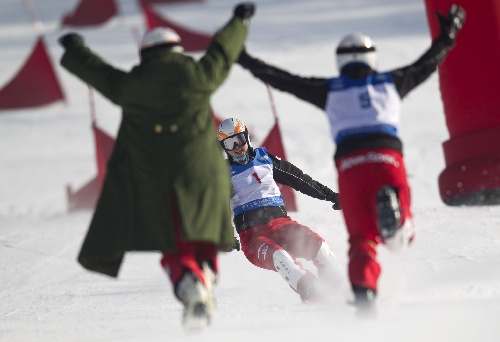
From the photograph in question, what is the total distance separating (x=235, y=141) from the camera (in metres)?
7.13

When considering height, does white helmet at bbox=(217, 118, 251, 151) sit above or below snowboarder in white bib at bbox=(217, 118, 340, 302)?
above

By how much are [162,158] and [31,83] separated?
13.8 metres

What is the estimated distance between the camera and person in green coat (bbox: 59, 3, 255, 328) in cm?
505

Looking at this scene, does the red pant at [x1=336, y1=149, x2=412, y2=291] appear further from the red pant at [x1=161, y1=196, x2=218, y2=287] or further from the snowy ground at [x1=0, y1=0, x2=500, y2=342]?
the red pant at [x1=161, y1=196, x2=218, y2=287]

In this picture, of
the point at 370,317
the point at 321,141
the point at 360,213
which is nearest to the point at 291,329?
the point at 370,317

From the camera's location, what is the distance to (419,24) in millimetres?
22969

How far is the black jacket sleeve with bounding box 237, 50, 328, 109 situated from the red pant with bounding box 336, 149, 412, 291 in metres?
0.37

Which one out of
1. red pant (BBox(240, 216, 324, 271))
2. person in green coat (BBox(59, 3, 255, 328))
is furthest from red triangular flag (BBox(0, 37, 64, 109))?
person in green coat (BBox(59, 3, 255, 328))

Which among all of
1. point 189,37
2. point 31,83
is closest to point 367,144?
point 189,37

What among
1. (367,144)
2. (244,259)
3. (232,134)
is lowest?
(244,259)

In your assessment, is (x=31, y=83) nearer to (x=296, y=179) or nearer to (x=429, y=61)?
(x=296, y=179)

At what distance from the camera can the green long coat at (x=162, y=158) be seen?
5.05 meters

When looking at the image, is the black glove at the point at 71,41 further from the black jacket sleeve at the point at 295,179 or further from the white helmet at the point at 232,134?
the black jacket sleeve at the point at 295,179

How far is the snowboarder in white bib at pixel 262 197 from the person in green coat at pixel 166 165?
5.31 ft
